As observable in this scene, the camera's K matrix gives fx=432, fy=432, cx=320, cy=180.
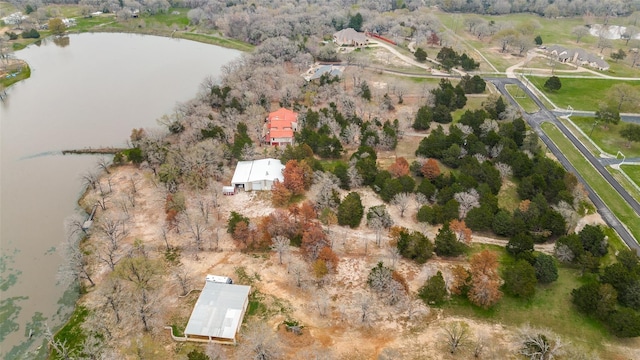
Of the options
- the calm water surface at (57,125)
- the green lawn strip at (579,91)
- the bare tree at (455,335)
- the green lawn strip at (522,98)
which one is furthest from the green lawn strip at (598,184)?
the calm water surface at (57,125)

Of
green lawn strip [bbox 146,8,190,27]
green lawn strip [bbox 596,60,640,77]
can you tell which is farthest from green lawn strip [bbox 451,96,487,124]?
green lawn strip [bbox 146,8,190,27]

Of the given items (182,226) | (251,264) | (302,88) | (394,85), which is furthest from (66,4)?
(251,264)

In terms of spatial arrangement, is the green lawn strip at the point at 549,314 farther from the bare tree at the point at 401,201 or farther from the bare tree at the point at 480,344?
the bare tree at the point at 401,201

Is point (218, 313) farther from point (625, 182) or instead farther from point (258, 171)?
point (625, 182)


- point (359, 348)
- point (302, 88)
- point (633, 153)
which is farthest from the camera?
point (302, 88)

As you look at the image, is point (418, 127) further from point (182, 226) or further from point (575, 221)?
point (182, 226)

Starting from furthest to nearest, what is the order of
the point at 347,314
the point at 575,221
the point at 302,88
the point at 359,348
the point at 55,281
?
the point at 302,88 < the point at 575,221 < the point at 55,281 < the point at 347,314 < the point at 359,348
